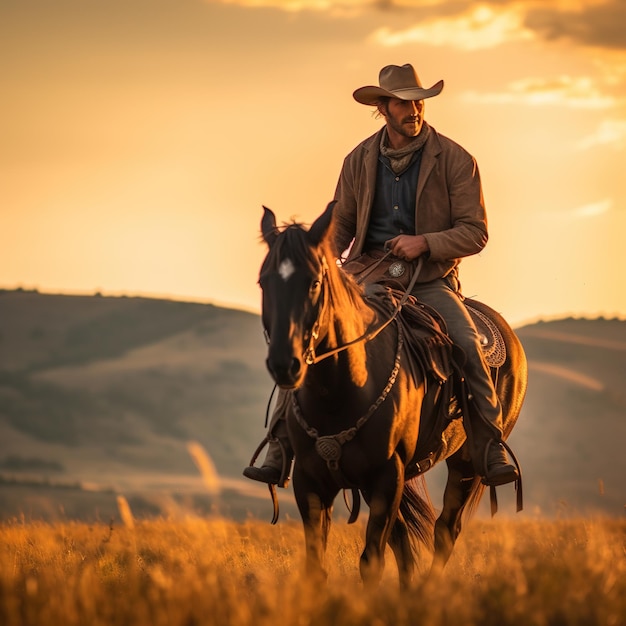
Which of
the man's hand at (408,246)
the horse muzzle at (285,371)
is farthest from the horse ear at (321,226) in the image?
the man's hand at (408,246)

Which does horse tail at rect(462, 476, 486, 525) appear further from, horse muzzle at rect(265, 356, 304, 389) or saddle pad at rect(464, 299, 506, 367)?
horse muzzle at rect(265, 356, 304, 389)

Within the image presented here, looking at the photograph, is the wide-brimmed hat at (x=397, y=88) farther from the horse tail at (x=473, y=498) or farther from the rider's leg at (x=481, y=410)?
the horse tail at (x=473, y=498)

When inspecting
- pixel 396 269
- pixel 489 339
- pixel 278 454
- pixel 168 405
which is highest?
pixel 396 269

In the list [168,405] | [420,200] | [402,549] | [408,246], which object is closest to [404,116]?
[420,200]

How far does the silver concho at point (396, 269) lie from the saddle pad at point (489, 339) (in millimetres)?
846

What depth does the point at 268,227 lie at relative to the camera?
347 inches

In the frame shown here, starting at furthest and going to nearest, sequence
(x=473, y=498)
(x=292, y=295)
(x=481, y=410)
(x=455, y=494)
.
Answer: (x=473, y=498)
(x=455, y=494)
(x=481, y=410)
(x=292, y=295)

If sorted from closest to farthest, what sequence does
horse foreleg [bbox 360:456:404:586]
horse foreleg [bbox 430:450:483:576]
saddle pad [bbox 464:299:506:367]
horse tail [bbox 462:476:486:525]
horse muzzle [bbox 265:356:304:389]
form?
horse muzzle [bbox 265:356:304:389], horse foreleg [bbox 360:456:404:586], saddle pad [bbox 464:299:506:367], horse foreleg [bbox 430:450:483:576], horse tail [bbox 462:476:486:525]

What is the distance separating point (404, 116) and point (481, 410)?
2.38 metres

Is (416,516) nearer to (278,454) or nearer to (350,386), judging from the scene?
(278,454)

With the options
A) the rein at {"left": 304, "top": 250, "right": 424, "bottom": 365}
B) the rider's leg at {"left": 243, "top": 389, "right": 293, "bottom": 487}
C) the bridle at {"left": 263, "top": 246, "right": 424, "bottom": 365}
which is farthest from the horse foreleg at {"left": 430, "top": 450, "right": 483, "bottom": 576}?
the bridle at {"left": 263, "top": 246, "right": 424, "bottom": 365}

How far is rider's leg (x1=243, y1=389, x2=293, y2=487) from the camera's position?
9.91 m

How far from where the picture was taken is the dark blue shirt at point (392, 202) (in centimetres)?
1108

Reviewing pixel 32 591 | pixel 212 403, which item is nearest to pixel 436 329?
pixel 32 591
